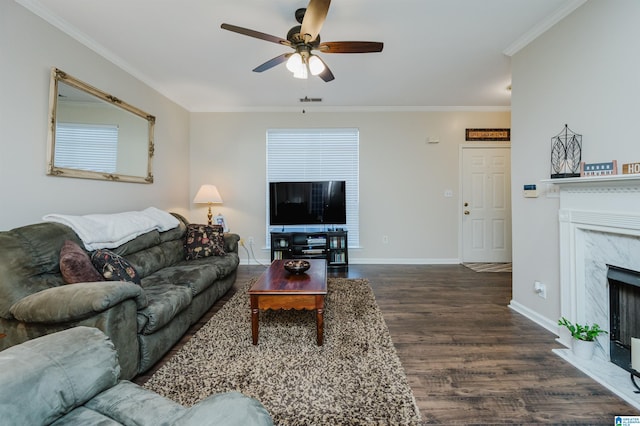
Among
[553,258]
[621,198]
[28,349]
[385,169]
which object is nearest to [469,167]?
[385,169]

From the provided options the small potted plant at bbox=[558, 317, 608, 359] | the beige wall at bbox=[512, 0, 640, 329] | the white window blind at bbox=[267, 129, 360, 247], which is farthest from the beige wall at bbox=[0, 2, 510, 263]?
the small potted plant at bbox=[558, 317, 608, 359]

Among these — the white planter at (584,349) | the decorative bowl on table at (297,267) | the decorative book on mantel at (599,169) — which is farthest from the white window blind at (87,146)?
the white planter at (584,349)

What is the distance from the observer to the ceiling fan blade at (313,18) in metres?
1.75

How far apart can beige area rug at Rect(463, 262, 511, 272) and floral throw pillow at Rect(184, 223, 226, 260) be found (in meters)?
3.87

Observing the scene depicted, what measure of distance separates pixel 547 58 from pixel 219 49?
3148mm

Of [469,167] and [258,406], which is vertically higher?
[469,167]

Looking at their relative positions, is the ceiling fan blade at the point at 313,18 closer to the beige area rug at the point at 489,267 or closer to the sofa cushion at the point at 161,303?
the sofa cushion at the point at 161,303

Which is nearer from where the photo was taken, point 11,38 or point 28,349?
point 28,349

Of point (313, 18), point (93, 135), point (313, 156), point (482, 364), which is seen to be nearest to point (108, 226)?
point (93, 135)

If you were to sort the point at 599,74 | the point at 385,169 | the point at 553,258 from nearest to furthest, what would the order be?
the point at 599,74
the point at 553,258
the point at 385,169

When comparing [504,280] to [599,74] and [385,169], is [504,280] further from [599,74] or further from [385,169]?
[599,74]

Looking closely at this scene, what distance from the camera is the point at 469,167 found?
472cm

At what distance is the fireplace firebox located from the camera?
5.96 feet

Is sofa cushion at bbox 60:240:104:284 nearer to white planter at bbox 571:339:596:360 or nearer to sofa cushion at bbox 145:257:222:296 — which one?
sofa cushion at bbox 145:257:222:296
